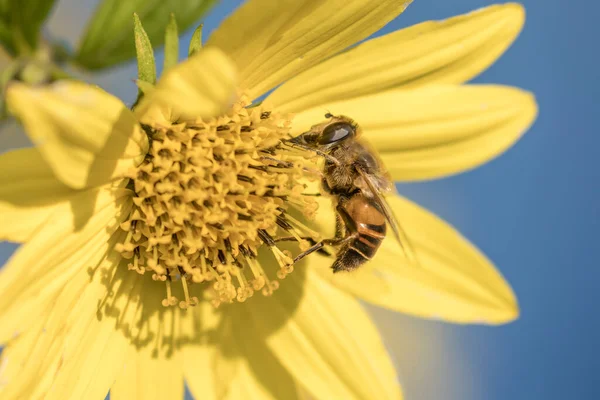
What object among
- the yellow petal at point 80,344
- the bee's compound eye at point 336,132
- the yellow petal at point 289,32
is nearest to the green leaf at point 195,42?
the yellow petal at point 289,32

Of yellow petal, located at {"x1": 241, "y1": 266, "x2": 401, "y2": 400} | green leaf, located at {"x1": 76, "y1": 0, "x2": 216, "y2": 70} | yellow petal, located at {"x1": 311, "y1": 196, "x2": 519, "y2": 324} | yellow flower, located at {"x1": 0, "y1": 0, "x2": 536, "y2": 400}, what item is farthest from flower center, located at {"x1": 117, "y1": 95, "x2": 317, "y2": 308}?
green leaf, located at {"x1": 76, "y1": 0, "x2": 216, "y2": 70}

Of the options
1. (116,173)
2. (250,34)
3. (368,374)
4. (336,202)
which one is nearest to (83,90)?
(116,173)

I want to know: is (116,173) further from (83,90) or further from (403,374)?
(403,374)

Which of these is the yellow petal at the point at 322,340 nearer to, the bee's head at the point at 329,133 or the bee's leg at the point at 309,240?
the bee's leg at the point at 309,240

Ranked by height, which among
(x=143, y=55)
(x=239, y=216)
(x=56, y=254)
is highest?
(x=143, y=55)

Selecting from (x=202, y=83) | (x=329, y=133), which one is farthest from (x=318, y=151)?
(x=202, y=83)

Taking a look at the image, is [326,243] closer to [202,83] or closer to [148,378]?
[148,378]
